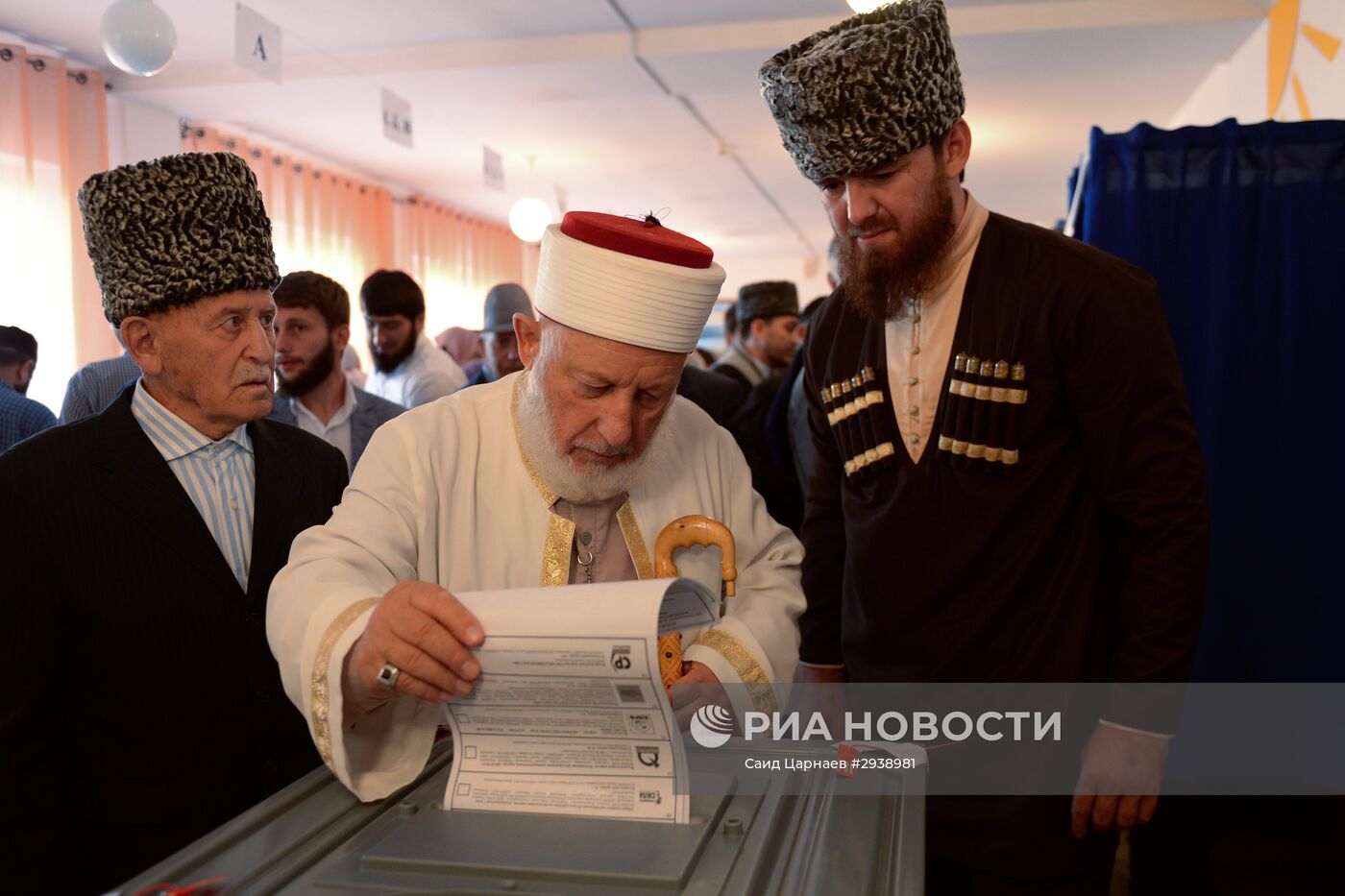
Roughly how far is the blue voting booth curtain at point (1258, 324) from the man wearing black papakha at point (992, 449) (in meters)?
1.26

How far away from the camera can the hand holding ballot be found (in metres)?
1.04

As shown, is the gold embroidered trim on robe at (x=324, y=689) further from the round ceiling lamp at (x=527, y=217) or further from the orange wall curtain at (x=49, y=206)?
the round ceiling lamp at (x=527, y=217)

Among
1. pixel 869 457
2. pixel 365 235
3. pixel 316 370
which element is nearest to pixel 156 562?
pixel 869 457

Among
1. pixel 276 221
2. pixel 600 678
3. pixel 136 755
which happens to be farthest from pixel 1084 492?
pixel 276 221

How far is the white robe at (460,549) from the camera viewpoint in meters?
1.19

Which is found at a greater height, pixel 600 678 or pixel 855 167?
pixel 855 167

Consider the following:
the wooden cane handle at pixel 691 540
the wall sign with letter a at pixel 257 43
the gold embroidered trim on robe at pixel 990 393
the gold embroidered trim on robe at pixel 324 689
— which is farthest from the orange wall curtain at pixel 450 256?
the gold embroidered trim on robe at pixel 324 689

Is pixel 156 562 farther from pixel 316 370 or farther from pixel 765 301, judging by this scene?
pixel 765 301

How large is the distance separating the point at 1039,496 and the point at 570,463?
0.80 metres

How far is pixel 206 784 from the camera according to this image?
1.50 m

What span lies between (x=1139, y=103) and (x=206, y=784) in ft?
28.2

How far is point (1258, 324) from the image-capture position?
2.86 metres

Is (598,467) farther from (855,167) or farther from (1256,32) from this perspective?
(1256,32)

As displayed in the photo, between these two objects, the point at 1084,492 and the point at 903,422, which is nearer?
the point at 1084,492
